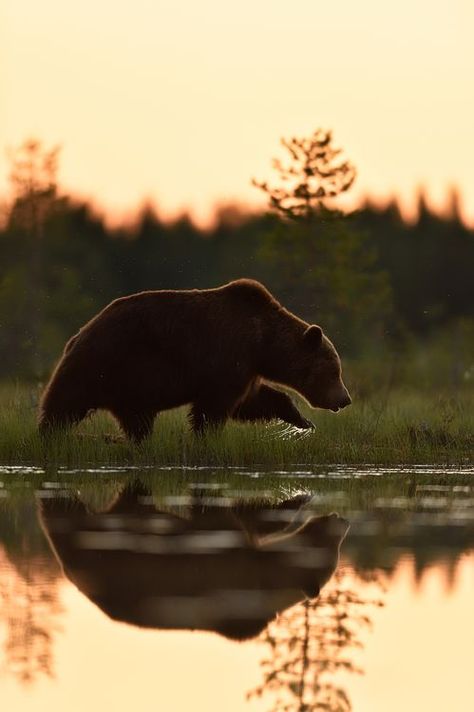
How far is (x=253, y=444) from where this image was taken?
14.6 m

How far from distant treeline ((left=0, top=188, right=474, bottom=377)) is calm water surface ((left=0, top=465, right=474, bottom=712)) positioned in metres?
21.2

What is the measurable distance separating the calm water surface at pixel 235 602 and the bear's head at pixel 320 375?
4220 millimetres

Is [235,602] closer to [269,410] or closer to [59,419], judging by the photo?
[59,419]

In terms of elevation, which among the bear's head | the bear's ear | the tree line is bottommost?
the bear's head

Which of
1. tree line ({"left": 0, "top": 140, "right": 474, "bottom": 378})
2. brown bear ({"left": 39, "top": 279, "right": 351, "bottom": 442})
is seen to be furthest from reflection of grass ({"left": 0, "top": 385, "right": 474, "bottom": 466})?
tree line ({"left": 0, "top": 140, "right": 474, "bottom": 378})

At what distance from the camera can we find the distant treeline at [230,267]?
1391 inches

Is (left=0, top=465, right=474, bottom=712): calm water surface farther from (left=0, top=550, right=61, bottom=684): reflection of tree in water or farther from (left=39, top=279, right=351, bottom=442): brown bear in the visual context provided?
(left=39, top=279, right=351, bottom=442): brown bear

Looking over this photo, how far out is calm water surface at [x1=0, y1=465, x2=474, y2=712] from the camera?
573cm

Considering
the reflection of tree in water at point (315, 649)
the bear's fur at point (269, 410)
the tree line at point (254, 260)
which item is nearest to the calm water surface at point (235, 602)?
the reflection of tree in water at point (315, 649)

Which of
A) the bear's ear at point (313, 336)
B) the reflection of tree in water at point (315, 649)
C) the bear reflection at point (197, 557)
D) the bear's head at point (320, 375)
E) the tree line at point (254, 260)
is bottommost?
the reflection of tree in water at point (315, 649)

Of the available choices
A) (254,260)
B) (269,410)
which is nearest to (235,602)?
(269,410)

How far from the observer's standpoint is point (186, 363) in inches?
594

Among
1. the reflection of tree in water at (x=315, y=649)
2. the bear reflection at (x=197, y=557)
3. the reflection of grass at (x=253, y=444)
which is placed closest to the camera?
the reflection of tree in water at (x=315, y=649)

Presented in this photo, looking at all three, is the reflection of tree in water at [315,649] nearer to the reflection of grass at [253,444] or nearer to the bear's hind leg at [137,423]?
the reflection of grass at [253,444]
